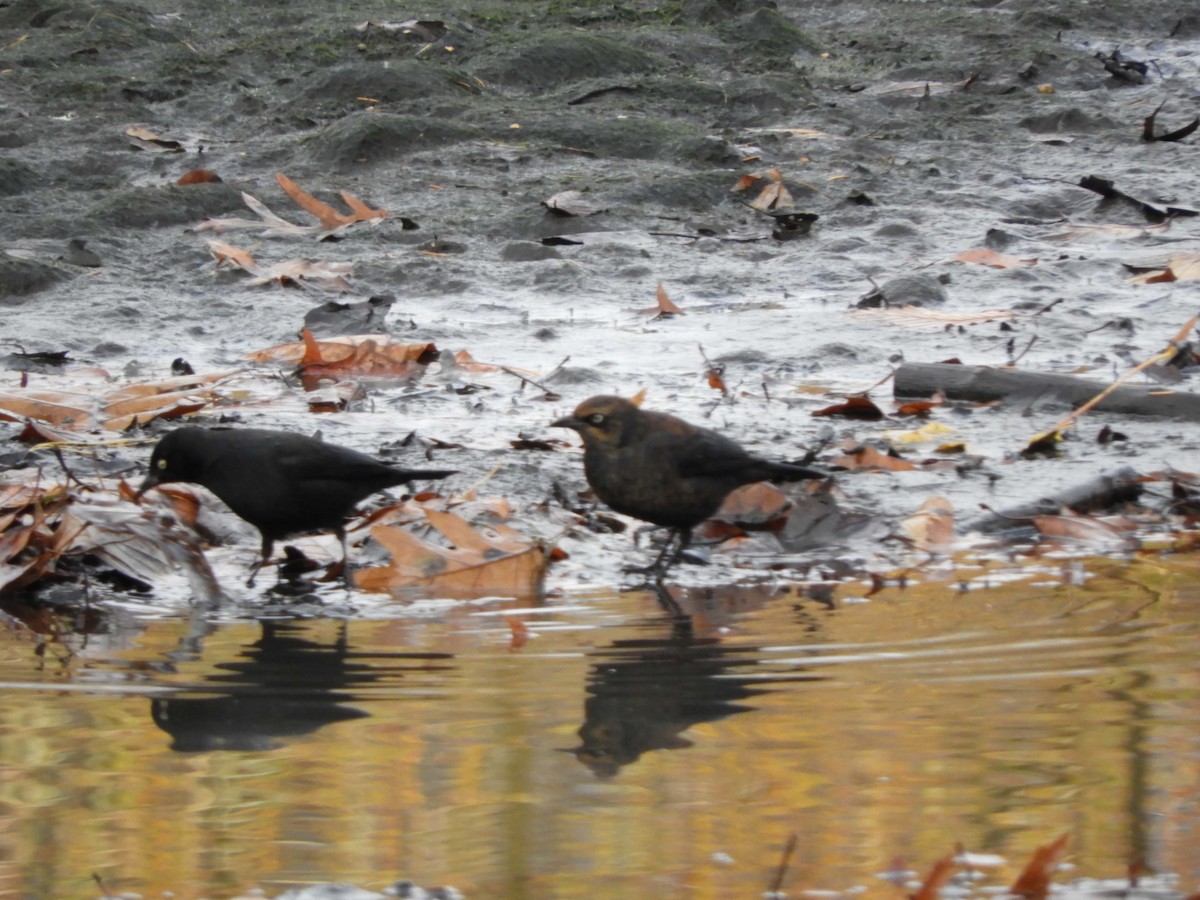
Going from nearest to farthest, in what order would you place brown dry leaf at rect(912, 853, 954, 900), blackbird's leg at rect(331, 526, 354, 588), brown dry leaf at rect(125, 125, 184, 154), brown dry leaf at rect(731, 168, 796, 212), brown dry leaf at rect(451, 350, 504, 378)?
brown dry leaf at rect(912, 853, 954, 900)
blackbird's leg at rect(331, 526, 354, 588)
brown dry leaf at rect(451, 350, 504, 378)
brown dry leaf at rect(731, 168, 796, 212)
brown dry leaf at rect(125, 125, 184, 154)

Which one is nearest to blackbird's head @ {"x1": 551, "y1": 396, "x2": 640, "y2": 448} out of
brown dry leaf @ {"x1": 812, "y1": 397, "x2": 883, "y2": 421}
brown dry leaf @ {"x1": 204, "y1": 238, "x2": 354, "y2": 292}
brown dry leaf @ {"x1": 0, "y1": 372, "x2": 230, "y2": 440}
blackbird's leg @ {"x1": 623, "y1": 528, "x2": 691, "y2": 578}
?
blackbird's leg @ {"x1": 623, "y1": 528, "x2": 691, "y2": 578}

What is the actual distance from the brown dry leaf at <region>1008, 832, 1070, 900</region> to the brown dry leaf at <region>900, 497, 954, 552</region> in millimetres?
2385

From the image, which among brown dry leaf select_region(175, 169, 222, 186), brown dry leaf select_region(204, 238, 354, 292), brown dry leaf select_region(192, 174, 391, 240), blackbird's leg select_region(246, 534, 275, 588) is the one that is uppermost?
brown dry leaf select_region(175, 169, 222, 186)

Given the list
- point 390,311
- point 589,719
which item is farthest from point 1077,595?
point 390,311

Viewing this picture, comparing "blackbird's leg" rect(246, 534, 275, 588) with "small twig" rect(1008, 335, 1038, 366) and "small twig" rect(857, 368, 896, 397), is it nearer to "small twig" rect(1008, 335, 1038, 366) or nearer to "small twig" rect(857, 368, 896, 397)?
"small twig" rect(857, 368, 896, 397)

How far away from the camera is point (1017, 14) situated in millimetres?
14430

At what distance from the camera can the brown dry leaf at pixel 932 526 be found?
15.1 ft

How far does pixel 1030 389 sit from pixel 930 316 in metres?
1.40

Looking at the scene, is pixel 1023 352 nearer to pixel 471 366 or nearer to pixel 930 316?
pixel 930 316

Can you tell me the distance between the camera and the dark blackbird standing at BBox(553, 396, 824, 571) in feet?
14.6

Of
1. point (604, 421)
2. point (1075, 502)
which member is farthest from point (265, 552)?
A: point (1075, 502)

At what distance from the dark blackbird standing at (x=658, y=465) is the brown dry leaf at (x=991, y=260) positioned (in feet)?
13.1

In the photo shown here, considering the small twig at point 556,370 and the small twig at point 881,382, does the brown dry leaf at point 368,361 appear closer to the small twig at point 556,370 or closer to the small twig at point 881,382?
Answer: the small twig at point 556,370

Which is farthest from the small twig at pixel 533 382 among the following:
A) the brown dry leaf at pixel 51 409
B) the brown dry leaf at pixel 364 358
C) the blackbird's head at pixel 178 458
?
the blackbird's head at pixel 178 458
